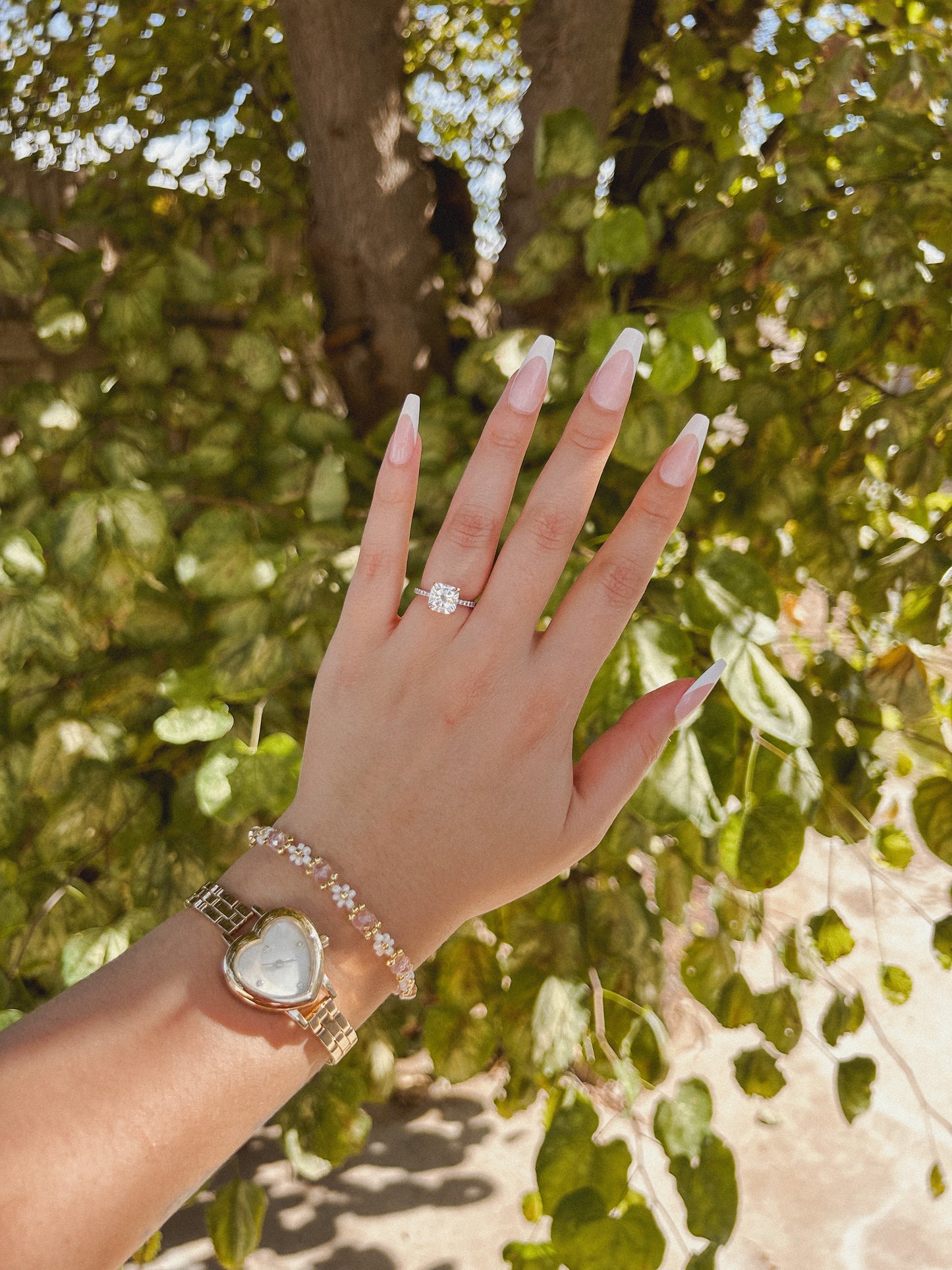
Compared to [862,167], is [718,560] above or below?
below

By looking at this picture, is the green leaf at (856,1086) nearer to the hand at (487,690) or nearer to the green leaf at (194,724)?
the hand at (487,690)

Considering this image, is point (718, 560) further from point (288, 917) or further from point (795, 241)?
point (288, 917)

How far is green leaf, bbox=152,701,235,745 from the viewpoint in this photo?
2.95 feet

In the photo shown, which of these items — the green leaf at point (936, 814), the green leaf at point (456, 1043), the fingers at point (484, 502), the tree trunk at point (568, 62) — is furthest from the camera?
the tree trunk at point (568, 62)

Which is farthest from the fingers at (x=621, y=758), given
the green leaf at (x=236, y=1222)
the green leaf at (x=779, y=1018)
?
the green leaf at (x=236, y=1222)

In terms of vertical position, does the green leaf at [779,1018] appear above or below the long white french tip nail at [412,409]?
below

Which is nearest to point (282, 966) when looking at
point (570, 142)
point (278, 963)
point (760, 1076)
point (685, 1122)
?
point (278, 963)

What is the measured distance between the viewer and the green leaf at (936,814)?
920mm

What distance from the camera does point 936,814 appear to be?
938 millimetres

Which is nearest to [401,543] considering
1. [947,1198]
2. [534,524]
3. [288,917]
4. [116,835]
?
[534,524]

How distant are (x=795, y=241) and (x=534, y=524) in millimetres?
570

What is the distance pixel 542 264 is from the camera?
108 centimetres

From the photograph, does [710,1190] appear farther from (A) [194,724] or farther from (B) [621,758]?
(A) [194,724]

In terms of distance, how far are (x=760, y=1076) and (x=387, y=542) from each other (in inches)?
32.7
